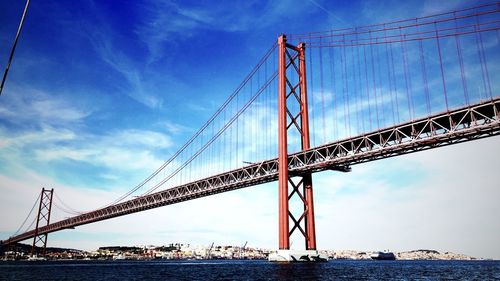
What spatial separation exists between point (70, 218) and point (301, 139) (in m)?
74.7

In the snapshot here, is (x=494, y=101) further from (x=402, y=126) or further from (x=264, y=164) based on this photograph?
(x=264, y=164)

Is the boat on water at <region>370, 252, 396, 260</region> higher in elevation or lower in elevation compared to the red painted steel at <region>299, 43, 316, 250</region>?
lower

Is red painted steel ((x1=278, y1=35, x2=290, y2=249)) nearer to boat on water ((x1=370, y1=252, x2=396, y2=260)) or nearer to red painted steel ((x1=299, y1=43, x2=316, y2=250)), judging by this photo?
red painted steel ((x1=299, y1=43, x2=316, y2=250))

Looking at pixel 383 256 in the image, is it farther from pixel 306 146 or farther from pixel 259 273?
pixel 259 273

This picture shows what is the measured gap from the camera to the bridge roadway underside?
33.6 metres

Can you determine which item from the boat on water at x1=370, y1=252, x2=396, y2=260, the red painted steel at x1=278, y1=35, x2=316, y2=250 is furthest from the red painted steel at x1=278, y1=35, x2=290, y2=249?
the boat on water at x1=370, y1=252, x2=396, y2=260

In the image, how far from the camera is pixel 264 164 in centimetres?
5078

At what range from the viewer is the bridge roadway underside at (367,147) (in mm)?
33556

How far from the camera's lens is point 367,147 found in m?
41.4

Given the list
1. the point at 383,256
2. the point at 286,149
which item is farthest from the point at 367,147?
the point at 383,256

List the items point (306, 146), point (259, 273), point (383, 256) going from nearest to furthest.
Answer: point (259, 273)
point (306, 146)
point (383, 256)

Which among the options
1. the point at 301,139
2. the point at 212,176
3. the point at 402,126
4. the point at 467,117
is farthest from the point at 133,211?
the point at 467,117

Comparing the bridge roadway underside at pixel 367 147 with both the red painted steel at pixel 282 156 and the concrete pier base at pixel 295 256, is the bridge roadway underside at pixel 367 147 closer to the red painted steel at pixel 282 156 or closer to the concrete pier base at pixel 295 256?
the red painted steel at pixel 282 156

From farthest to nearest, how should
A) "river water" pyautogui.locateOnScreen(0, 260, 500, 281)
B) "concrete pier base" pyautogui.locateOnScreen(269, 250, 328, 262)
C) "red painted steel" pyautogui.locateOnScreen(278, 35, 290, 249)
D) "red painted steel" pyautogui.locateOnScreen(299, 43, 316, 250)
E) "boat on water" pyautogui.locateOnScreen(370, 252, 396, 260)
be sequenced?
1. "boat on water" pyautogui.locateOnScreen(370, 252, 396, 260)
2. "red painted steel" pyautogui.locateOnScreen(299, 43, 316, 250)
3. "red painted steel" pyautogui.locateOnScreen(278, 35, 290, 249)
4. "concrete pier base" pyautogui.locateOnScreen(269, 250, 328, 262)
5. "river water" pyautogui.locateOnScreen(0, 260, 500, 281)
